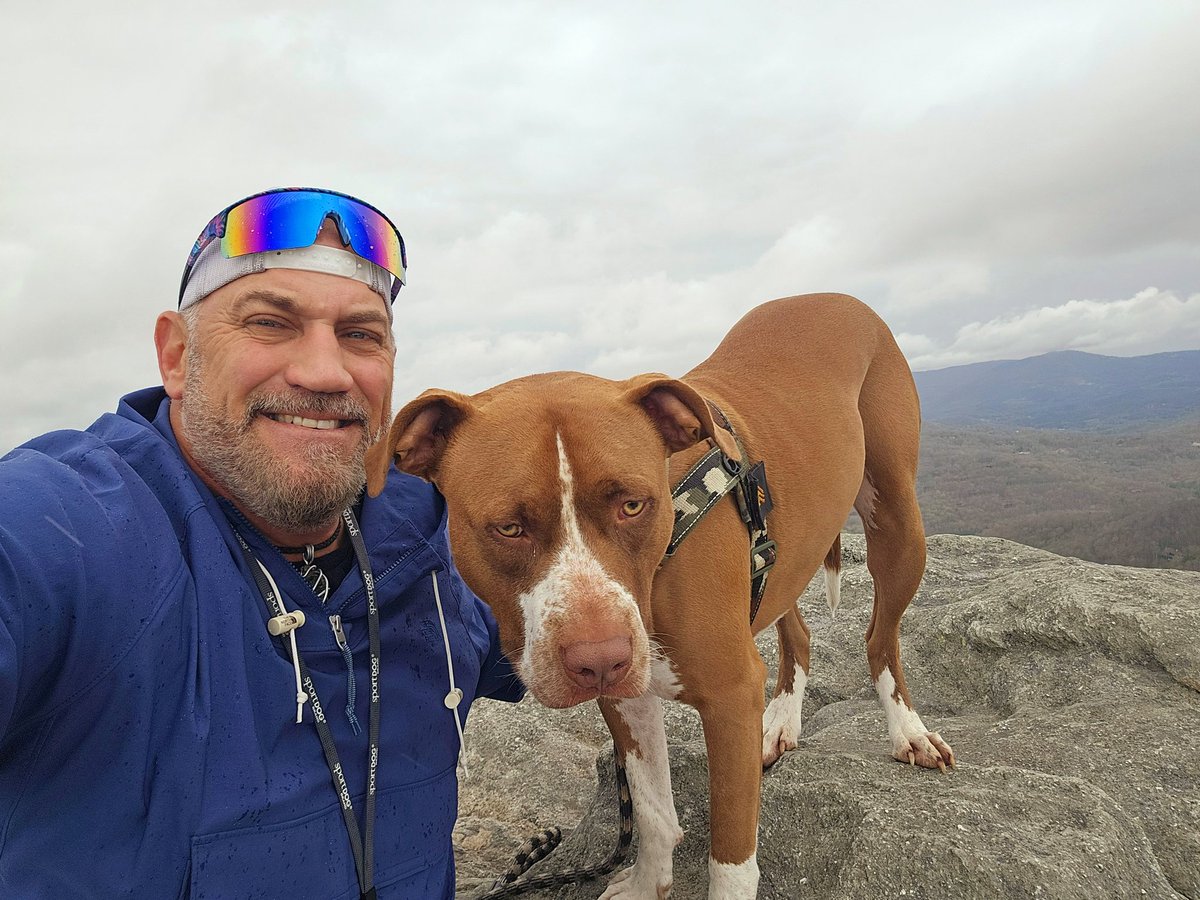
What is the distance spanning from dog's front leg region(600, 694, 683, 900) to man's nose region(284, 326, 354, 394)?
196 cm

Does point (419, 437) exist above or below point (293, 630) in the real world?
above

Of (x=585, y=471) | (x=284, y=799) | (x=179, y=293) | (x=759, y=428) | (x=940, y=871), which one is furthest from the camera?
(x=759, y=428)

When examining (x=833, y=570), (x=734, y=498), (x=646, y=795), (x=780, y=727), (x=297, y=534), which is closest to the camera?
(x=297, y=534)

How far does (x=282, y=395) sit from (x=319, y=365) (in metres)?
0.19

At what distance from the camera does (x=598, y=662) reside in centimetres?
243

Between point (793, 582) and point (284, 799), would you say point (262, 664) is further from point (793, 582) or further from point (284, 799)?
point (793, 582)

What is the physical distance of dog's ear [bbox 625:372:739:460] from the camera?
2.96 m

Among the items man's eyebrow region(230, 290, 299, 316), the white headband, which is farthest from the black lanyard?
the white headband

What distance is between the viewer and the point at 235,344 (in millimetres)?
2795

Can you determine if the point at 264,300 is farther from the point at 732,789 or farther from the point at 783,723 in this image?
the point at 783,723

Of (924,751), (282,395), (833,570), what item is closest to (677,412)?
(282,395)

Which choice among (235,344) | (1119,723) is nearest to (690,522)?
(235,344)

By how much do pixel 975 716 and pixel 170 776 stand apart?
5.25m

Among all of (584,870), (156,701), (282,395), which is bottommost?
(584,870)
